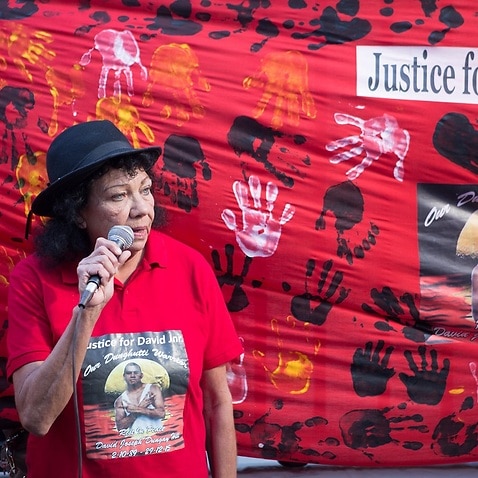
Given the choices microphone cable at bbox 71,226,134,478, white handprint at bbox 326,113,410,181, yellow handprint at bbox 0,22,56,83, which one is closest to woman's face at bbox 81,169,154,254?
microphone cable at bbox 71,226,134,478

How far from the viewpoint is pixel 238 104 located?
318 centimetres

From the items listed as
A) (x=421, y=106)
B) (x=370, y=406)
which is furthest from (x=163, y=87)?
(x=370, y=406)

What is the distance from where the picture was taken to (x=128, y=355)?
2609mm

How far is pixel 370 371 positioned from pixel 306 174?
2.44ft

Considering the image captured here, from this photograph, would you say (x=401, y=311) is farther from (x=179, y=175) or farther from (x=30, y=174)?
(x=30, y=174)

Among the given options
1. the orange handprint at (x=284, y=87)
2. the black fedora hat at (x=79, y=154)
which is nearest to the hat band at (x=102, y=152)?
the black fedora hat at (x=79, y=154)

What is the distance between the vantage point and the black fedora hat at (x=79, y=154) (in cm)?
261

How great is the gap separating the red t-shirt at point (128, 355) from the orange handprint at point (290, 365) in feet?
1.52

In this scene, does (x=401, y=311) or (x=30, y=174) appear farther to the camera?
(x=401, y=311)

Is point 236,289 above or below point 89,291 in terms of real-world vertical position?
below

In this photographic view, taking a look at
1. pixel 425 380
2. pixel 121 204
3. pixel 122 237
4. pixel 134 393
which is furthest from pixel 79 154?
pixel 425 380

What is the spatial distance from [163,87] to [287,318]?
928mm

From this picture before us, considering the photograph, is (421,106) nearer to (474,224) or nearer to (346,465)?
(474,224)

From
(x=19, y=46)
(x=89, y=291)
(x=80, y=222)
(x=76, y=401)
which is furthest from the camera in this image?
(x=19, y=46)
